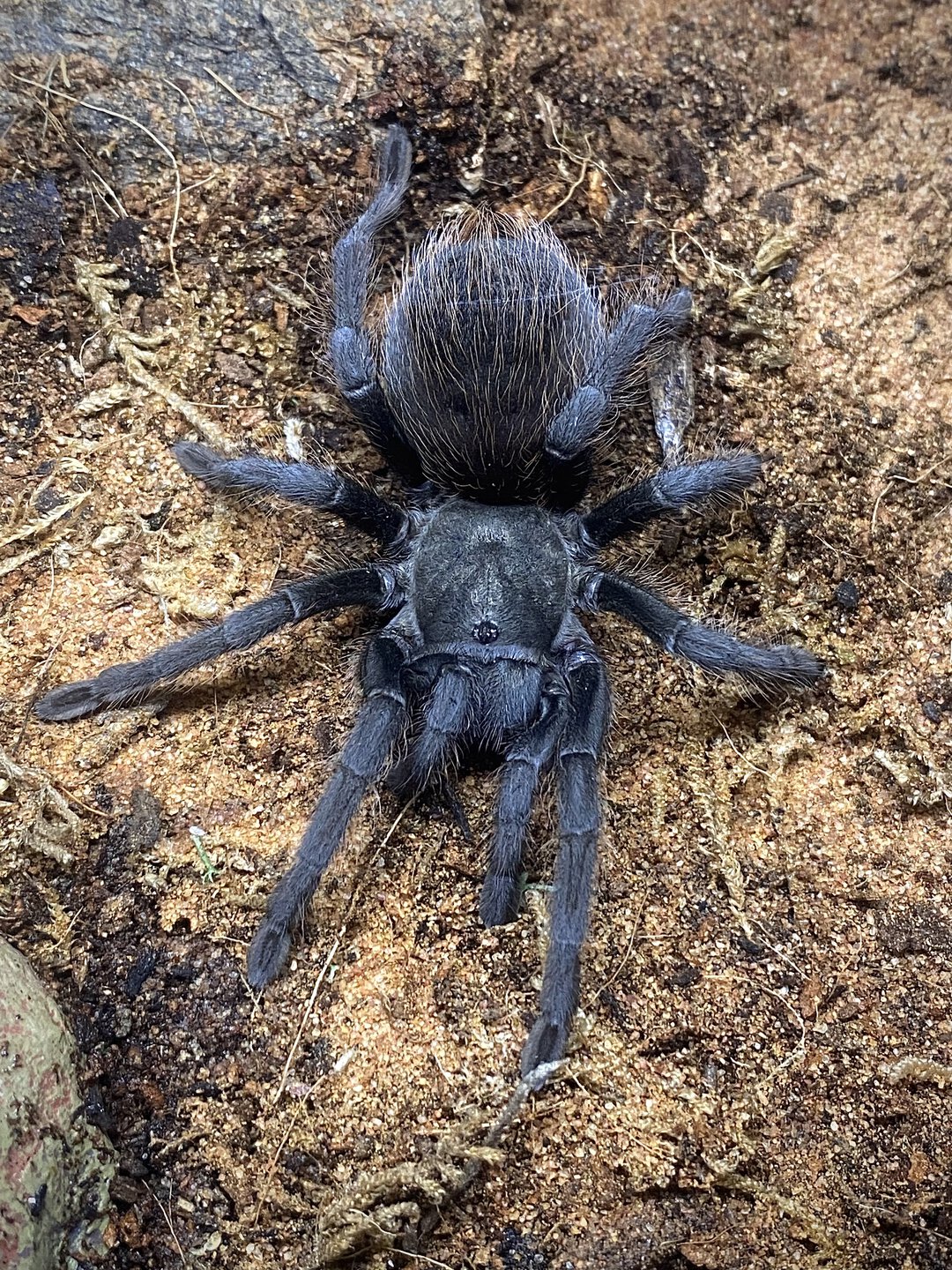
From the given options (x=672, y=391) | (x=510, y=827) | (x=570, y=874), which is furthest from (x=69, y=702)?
(x=672, y=391)

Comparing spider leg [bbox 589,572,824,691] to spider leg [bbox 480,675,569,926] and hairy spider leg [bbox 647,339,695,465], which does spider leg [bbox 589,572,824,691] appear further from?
hairy spider leg [bbox 647,339,695,465]

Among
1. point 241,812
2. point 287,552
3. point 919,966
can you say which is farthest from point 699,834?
point 287,552

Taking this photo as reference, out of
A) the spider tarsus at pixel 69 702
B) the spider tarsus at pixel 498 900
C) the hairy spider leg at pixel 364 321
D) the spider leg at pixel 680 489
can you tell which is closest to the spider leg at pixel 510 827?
the spider tarsus at pixel 498 900

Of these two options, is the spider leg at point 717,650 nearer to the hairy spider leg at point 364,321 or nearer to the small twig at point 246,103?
the hairy spider leg at point 364,321

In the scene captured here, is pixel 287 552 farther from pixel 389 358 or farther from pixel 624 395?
pixel 624 395

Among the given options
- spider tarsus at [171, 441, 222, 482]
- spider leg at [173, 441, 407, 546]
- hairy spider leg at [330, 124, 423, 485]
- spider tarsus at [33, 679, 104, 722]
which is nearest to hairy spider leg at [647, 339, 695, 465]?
hairy spider leg at [330, 124, 423, 485]

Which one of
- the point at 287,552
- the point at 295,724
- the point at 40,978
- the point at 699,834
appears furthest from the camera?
the point at 287,552
